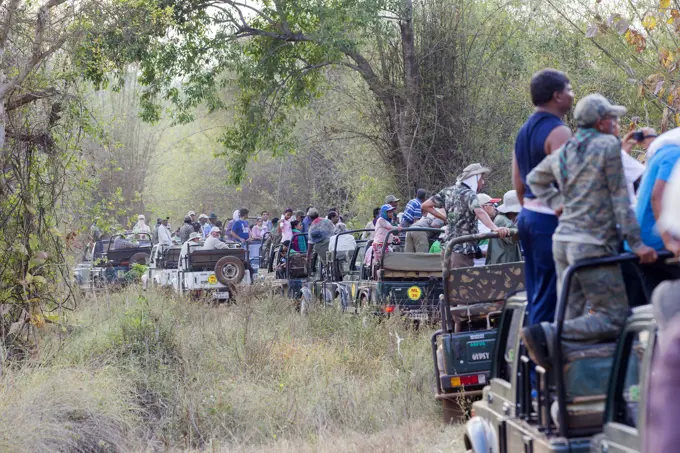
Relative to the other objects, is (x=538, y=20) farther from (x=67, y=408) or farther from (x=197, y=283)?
(x=67, y=408)

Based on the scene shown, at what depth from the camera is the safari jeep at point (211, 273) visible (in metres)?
20.4

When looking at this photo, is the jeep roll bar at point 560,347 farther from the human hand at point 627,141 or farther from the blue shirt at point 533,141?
the human hand at point 627,141

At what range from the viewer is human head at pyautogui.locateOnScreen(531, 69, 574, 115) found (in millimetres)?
5625

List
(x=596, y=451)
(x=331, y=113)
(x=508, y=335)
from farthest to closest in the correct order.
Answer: (x=331, y=113)
(x=508, y=335)
(x=596, y=451)

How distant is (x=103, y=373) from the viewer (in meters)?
9.64

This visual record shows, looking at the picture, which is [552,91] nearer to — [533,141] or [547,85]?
[547,85]

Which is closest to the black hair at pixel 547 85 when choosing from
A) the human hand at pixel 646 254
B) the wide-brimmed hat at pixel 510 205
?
the human hand at pixel 646 254

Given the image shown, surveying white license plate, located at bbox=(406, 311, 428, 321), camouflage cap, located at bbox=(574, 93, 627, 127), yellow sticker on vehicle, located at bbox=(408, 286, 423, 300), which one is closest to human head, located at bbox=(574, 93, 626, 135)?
camouflage cap, located at bbox=(574, 93, 627, 127)

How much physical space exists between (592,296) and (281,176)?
3829 cm

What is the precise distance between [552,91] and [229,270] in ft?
50.5

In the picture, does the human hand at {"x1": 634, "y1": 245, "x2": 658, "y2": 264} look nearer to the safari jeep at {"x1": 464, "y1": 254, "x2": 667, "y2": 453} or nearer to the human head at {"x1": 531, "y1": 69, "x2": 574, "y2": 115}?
the safari jeep at {"x1": 464, "y1": 254, "x2": 667, "y2": 453}

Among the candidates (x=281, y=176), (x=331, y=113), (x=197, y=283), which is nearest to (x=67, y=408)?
(x=197, y=283)

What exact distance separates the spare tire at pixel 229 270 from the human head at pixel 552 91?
49.5 ft

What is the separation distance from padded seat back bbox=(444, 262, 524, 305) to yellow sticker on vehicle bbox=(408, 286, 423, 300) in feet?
11.5
